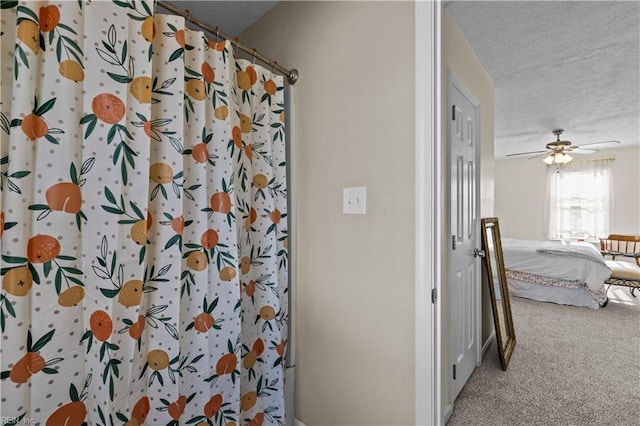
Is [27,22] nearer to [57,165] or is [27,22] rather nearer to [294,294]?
[57,165]

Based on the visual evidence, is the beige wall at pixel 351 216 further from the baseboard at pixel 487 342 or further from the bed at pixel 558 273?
the bed at pixel 558 273

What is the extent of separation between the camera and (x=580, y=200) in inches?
232

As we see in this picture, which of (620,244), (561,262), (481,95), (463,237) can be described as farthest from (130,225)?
(620,244)

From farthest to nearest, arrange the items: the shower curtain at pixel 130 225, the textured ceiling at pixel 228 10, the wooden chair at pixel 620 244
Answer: the wooden chair at pixel 620 244 < the textured ceiling at pixel 228 10 < the shower curtain at pixel 130 225

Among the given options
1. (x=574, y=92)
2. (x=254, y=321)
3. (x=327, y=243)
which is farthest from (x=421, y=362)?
(x=574, y=92)

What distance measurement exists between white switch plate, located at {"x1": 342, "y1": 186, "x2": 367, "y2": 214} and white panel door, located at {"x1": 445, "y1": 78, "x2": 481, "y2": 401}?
70 centimetres

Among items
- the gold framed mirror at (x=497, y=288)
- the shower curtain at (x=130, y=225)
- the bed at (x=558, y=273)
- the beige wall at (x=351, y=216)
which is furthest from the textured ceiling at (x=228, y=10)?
the bed at (x=558, y=273)

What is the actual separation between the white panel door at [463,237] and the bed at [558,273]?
83.4 inches

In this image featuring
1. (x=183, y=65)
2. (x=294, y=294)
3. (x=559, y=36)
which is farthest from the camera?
(x=559, y=36)

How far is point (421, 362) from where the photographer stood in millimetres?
1124

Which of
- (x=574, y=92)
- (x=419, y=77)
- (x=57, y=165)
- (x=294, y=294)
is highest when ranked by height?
(x=574, y=92)

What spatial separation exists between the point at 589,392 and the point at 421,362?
1846 mm

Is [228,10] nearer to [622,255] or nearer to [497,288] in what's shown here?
[497,288]

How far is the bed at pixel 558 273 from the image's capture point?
3.62 m
